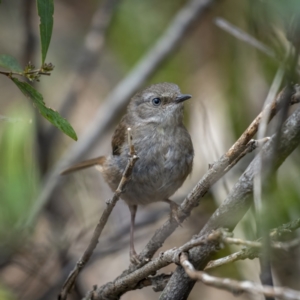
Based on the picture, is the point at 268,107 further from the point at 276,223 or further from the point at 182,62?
the point at 182,62

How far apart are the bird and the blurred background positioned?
24 cm

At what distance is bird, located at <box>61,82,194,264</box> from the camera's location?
11.2 feet

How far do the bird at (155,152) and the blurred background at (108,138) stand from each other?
24cm

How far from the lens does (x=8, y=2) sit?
5672 mm

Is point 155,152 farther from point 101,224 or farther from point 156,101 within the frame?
point 101,224

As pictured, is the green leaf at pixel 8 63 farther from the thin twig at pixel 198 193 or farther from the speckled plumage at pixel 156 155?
the speckled plumage at pixel 156 155

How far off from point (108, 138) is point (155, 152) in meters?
2.54

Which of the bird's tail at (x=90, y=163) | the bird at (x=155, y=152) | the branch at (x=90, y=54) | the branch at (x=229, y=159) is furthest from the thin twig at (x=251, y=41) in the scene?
the branch at (x=90, y=54)

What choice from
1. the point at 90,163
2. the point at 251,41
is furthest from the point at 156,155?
the point at 251,41

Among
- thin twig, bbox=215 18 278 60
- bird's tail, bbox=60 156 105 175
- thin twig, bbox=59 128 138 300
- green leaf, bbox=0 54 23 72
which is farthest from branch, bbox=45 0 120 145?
green leaf, bbox=0 54 23 72

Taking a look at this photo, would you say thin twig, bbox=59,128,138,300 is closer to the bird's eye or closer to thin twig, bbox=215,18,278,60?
thin twig, bbox=215,18,278,60

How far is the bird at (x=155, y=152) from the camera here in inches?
134

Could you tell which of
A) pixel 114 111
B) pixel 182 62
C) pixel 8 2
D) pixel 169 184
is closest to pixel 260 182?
pixel 169 184

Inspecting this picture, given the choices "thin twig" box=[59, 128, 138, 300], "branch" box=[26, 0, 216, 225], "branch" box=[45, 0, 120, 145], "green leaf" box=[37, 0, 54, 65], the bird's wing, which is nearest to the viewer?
"green leaf" box=[37, 0, 54, 65]
